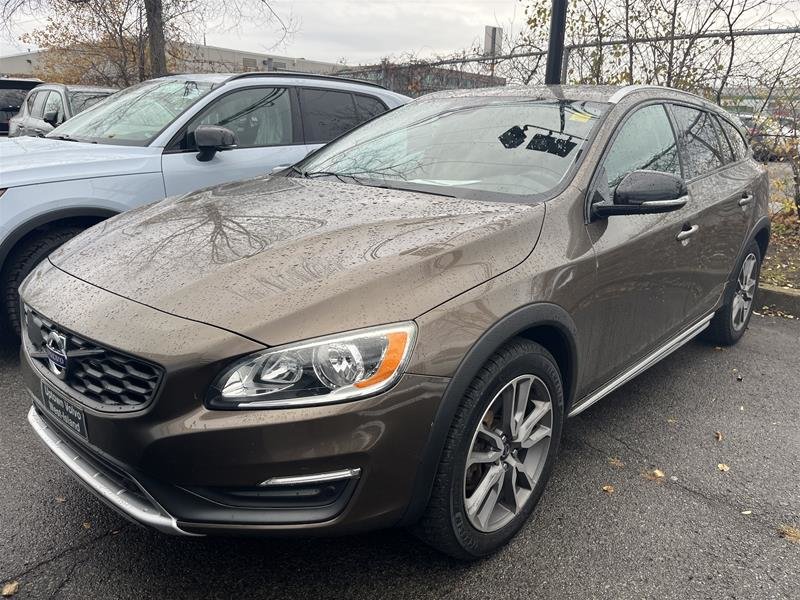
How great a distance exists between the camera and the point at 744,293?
4.44 meters

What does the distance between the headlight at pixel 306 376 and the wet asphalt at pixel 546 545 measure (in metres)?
0.78

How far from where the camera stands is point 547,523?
2494 millimetres

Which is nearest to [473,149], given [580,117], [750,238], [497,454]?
[580,117]

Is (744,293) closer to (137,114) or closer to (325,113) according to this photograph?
(325,113)

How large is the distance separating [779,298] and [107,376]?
537 cm

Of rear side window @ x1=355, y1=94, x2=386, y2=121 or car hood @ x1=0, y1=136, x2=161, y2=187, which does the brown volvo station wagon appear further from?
rear side window @ x1=355, y1=94, x2=386, y2=121

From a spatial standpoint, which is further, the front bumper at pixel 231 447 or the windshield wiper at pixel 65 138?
the windshield wiper at pixel 65 138

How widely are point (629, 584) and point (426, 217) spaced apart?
1.47m

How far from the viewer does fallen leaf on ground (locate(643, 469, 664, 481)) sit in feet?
9.35

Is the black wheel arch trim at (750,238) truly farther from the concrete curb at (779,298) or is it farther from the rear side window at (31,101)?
the rear side window at (31,101)

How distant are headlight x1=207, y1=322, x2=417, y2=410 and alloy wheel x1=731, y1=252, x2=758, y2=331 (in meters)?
3.38

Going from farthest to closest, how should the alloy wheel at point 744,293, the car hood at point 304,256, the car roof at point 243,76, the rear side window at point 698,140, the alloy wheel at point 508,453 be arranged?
the car roof at point 243,76
the alloy wheel at point 744,293
the rear side window at point 698,140
the alloy wheel at point 508,453
the car hood at point 304,256

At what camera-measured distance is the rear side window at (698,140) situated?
3498mm

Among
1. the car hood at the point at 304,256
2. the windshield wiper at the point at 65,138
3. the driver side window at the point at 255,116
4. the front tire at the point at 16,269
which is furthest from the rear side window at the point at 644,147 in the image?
the windshield wiper at the point at 65,138
